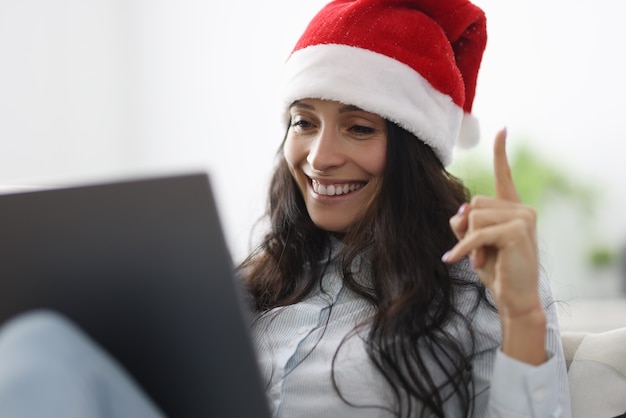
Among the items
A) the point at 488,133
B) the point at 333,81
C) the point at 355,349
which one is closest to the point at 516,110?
the point at 488,133

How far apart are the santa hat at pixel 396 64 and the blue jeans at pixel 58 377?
0.76 m

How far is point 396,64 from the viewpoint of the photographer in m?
1.45

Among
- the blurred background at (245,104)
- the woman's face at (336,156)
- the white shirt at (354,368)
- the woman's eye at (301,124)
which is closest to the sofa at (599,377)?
the white shirt at (354,368)

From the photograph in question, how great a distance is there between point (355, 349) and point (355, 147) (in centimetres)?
37

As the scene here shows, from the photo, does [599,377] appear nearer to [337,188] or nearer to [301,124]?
[337,188]

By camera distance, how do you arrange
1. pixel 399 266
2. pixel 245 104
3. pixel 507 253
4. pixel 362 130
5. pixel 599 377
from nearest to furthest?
pixel 507 253
pixel 599 377
pixel 399 266
pixel 362 130
pixel 245 104

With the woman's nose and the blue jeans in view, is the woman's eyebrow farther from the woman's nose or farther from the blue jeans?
the blue jeans

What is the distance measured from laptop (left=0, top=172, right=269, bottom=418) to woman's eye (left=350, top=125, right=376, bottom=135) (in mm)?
727

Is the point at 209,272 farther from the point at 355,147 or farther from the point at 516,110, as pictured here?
the point at 516,110

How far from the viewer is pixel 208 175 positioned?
29.7 inches

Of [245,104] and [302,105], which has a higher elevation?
[302,105]

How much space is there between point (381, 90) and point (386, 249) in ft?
0.93

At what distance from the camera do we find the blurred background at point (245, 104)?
3.06 metres

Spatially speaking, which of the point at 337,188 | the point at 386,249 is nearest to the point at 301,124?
the point at 337,188
